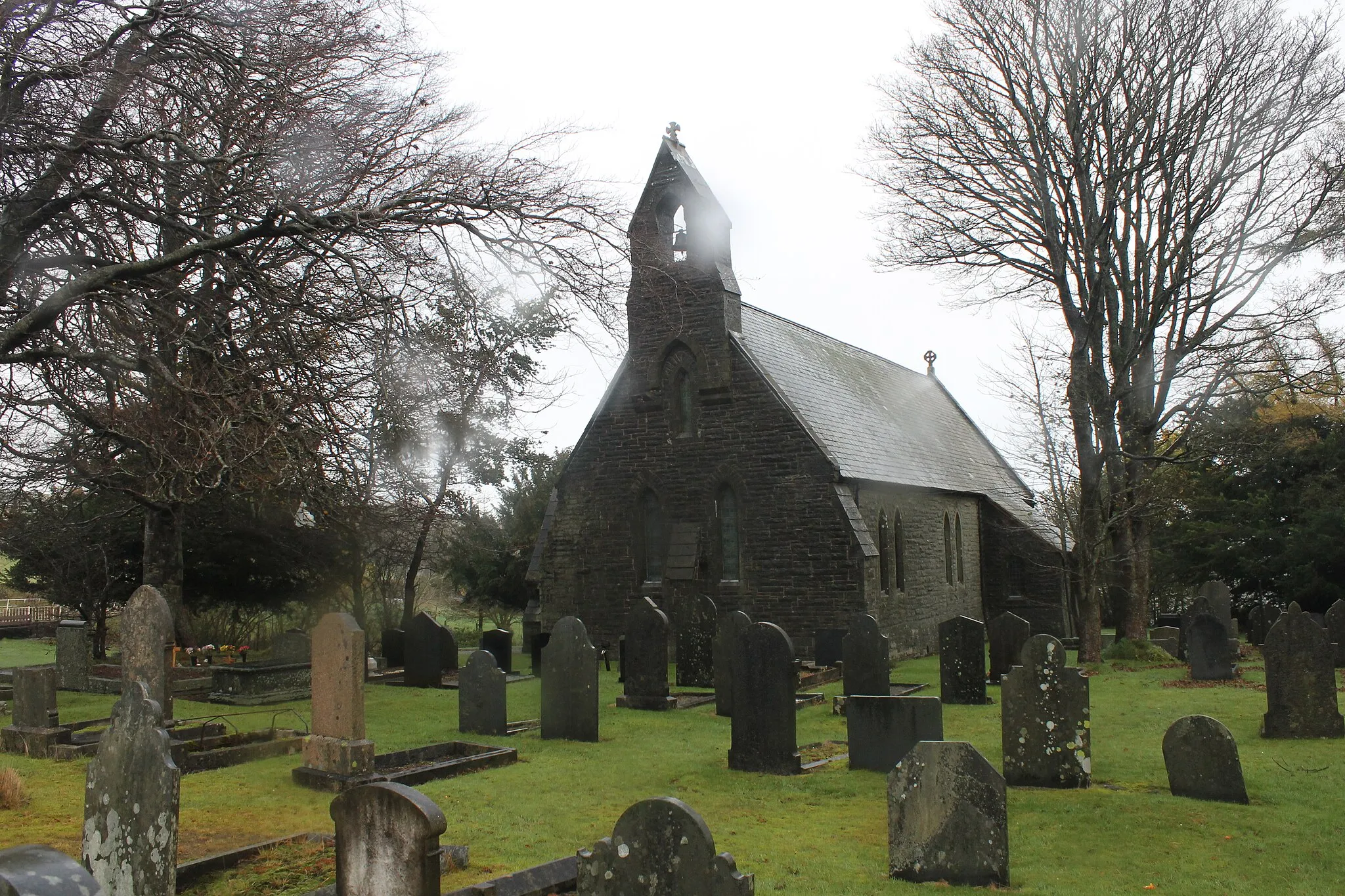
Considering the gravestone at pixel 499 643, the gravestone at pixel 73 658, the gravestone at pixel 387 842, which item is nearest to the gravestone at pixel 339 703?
the gravestone at pixel 387 842

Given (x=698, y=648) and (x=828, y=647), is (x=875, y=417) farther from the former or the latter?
(x=698, y=648)

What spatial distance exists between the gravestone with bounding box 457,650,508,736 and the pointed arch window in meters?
9.76

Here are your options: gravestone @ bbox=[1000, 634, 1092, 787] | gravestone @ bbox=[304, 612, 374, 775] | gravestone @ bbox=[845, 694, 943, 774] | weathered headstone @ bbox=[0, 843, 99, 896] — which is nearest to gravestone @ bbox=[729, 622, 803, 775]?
gravestone @ bbox=[845, 694, 943, 774]

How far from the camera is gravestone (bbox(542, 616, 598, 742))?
1178cm

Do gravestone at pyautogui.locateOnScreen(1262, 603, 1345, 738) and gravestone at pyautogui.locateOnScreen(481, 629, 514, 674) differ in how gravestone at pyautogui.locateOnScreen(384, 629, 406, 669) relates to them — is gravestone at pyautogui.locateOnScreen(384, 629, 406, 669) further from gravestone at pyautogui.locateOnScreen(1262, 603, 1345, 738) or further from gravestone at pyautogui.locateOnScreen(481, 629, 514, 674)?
gravestone at pyautogui.locateOnScreen(1262, 603, 1345, 738)

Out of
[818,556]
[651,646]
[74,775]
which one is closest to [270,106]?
[74,775]

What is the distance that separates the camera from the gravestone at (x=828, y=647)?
60.9ft

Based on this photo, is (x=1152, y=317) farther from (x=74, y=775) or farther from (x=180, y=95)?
(x=74, y=775)

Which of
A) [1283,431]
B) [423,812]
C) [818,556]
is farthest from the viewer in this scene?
[1283,431]

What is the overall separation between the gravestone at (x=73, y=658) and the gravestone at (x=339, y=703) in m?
10.0

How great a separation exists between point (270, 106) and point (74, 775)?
6.71 metres

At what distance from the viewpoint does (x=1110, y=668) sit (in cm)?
1889

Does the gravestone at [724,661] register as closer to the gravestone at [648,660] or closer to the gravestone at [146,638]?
the gravestone at [648,660]

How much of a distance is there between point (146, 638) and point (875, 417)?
19.2 meters
